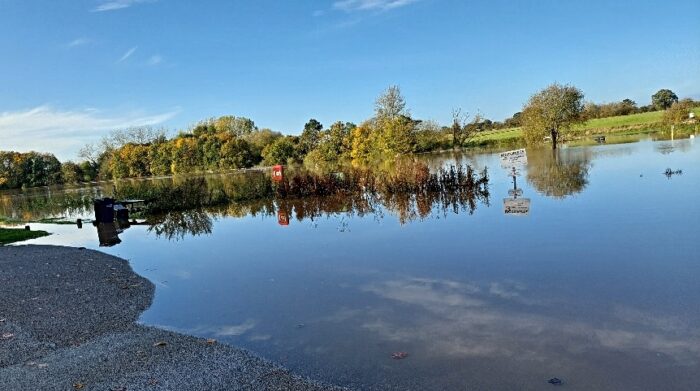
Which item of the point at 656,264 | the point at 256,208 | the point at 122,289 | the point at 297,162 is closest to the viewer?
the point at 656,264

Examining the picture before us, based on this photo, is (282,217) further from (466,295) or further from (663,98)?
(663,98)

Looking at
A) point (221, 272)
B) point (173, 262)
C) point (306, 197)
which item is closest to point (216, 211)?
point (306, 197)

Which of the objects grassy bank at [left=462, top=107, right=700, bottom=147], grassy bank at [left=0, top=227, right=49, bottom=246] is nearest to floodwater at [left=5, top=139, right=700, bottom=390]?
grassy bank at [left=0, top=227, right=49, bottom=246]

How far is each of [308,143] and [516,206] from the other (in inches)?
2054

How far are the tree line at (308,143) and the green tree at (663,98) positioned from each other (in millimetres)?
148

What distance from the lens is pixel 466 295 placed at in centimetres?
637

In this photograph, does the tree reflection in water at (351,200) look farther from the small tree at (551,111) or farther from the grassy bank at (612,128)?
the grassy bank at (612,128)

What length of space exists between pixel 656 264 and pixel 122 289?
8.14 metres

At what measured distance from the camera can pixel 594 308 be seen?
5445mm

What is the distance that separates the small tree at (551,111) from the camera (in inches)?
1631

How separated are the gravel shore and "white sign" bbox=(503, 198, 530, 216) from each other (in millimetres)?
8708

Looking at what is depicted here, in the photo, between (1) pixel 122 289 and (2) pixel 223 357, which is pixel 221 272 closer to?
(1) pixel 122 289

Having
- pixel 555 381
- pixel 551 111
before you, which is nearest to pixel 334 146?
pixel 551 111

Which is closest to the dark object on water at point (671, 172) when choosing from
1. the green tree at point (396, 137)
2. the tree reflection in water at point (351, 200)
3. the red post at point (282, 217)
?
the tree reflection in water at point (351, 200)
